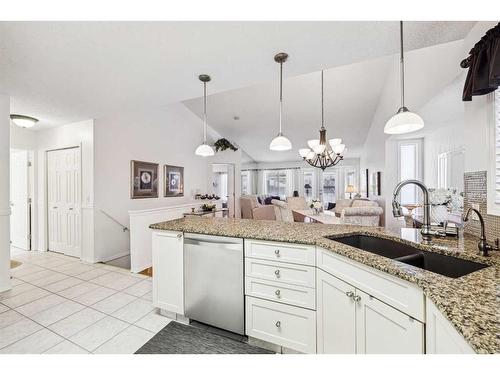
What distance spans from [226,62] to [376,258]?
79.0 inches

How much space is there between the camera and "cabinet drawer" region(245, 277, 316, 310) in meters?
1.51

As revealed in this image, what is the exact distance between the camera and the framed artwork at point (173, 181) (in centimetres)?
512

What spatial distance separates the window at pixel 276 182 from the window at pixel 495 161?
9.11 m

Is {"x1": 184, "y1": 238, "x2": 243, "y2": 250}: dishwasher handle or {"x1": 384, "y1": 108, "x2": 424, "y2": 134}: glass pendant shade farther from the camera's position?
{"x1": 184, "y1": 238, "x2": 243, "y2": 250}: dishwasher handle

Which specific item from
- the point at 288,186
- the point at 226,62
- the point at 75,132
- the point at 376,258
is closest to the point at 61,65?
the point at 226,62

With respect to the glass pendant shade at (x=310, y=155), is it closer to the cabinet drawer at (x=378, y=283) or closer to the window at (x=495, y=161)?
the window at (x=495, y=161)

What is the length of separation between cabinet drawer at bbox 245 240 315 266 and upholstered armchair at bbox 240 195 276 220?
4611mm

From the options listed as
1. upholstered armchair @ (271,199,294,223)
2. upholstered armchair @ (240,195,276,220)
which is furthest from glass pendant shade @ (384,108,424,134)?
upholstered armchair @ (240,195,276,220)

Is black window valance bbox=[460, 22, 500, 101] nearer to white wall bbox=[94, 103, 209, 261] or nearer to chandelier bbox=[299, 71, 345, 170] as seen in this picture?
chandelier bbox=[299, 71, 345, 170]

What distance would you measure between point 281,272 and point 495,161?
1.53 m

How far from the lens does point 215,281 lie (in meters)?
1.81

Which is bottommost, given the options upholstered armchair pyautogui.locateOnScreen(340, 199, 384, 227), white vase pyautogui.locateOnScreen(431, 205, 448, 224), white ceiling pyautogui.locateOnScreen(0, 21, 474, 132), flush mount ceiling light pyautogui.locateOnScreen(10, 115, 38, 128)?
upholstered armchair pyautogui.locateOnScreen(340, 199, 384, 227)

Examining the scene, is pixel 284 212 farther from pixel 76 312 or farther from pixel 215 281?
pixel 76 312

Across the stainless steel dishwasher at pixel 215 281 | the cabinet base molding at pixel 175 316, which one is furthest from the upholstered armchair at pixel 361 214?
the cabinet base molding at pixel 175 316
